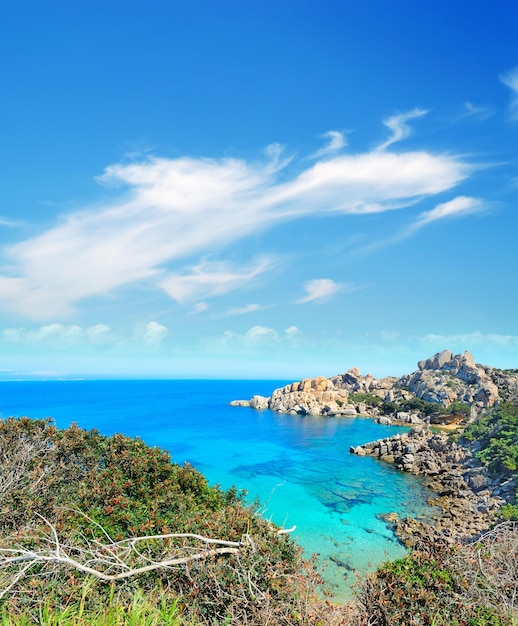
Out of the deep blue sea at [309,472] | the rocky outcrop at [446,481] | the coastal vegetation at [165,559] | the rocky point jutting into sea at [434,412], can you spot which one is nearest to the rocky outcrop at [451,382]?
the rocky point jutting into sea at [434,412]

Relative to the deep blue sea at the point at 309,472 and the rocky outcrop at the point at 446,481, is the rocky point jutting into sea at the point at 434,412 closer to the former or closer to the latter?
the rocky outcrop at the point at 446,481

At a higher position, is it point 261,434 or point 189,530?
point 189,530

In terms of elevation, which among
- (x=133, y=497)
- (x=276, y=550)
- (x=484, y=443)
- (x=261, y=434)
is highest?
(x=276, y=550)

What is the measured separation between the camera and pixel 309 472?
118 feet

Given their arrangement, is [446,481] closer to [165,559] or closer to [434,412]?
[165,559]

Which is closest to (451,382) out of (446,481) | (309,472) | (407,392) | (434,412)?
(407,392)

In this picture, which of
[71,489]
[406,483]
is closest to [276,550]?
[71,489]

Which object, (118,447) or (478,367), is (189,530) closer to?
(118,447)

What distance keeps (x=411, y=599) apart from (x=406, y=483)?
28366 mm

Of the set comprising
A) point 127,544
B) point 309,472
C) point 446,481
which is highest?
point 127,544

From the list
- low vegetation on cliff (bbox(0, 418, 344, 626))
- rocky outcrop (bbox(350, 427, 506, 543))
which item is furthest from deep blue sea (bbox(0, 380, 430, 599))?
rocky outcrop (bbox(350, 427, 506, 543))

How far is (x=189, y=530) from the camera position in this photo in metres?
7.88

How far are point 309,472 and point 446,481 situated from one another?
1188cm

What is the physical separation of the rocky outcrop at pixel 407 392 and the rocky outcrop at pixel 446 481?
962 inches
